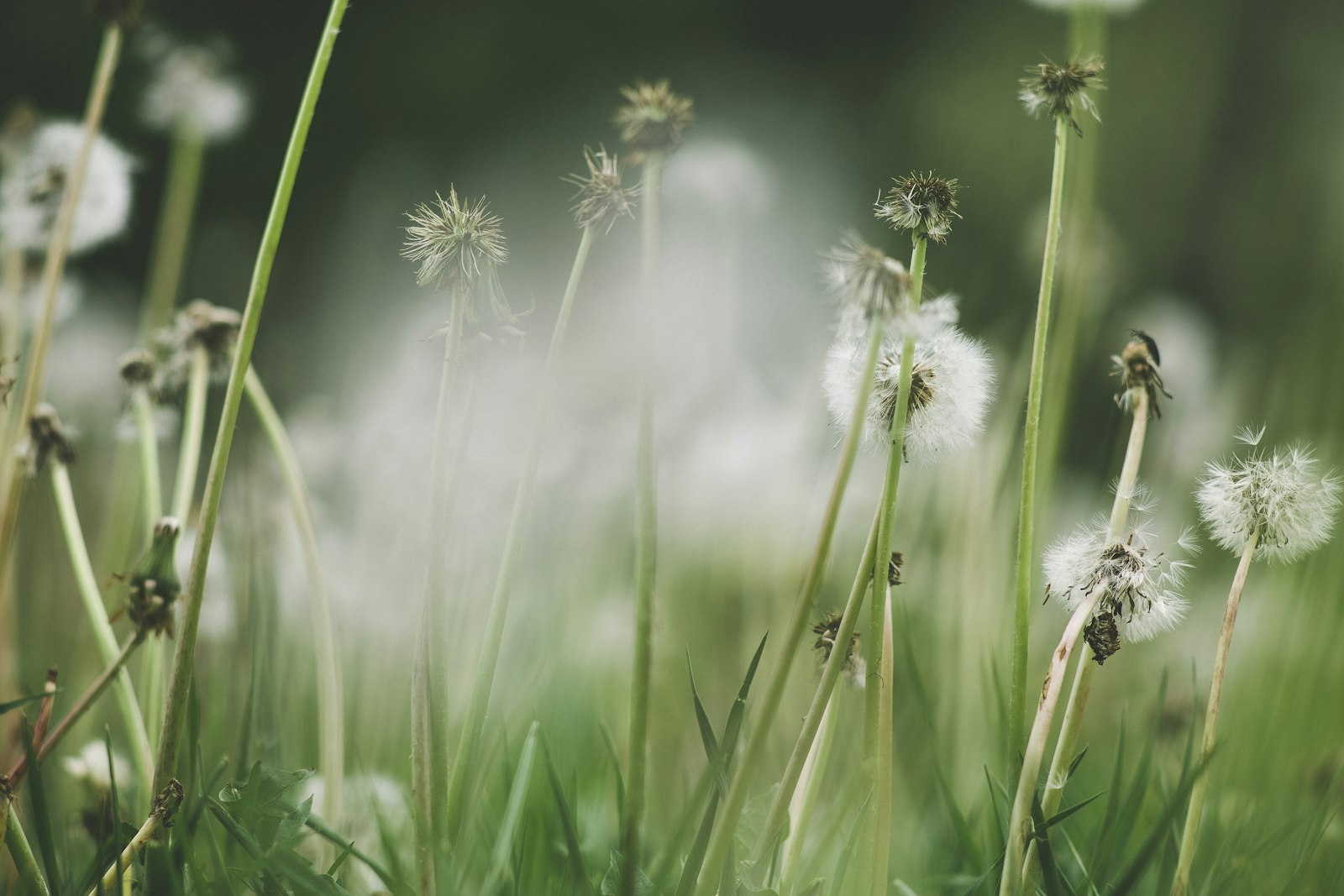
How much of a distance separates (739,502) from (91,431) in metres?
1.48

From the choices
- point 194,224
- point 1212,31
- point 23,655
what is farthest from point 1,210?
point 1212,31

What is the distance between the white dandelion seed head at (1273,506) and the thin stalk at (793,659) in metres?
0.21

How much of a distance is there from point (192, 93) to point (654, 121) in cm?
139

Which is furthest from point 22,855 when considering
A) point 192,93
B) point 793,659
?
point 192,93

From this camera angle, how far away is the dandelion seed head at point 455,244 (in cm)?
43

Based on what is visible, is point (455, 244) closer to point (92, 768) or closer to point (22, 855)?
point (22, 855)

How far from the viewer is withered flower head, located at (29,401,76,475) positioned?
0.58 m

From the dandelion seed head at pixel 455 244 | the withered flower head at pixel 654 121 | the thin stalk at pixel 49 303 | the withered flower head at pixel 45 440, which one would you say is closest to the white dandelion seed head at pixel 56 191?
the thin stalk at pixel 49 303

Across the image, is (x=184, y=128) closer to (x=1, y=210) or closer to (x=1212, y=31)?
(x=1, y=210)

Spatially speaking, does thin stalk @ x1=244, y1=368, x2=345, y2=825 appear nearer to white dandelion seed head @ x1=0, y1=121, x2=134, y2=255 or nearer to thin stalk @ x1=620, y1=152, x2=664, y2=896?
thin stalk @ x1=620, y1=152, x2=664, y2=896

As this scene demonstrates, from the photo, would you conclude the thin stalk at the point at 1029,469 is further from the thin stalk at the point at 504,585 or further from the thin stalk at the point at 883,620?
the thin stalk at the point at 504,585

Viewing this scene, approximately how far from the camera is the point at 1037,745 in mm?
380

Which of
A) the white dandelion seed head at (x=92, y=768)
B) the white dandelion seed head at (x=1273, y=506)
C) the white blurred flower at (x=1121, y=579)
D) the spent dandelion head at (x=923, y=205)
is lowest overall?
the white dandelion seed head at (x=92, y=768)

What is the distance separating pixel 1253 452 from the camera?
1.63 ft
